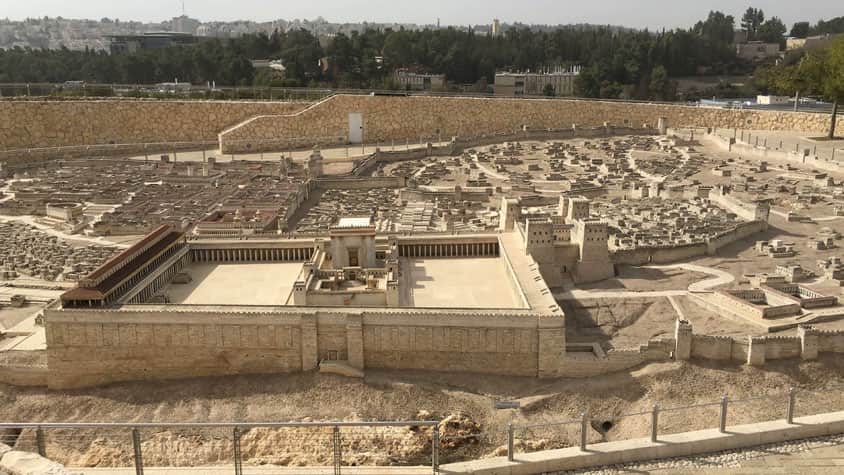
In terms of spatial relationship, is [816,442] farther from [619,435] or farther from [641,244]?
[641,244]

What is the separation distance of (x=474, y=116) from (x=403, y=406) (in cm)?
4832

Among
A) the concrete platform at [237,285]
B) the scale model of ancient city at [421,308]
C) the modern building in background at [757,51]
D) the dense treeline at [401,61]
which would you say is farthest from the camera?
the modern building in background at [757,51]

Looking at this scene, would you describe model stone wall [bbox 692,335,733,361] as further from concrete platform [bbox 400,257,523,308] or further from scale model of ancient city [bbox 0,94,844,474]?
concrete platform [bbox 400,257,523,308]

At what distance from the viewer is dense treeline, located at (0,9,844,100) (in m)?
80.5

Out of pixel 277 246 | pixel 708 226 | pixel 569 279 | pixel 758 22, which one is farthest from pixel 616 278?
pixel 758 22

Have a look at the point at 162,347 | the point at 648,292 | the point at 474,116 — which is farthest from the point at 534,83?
the point at 162,347

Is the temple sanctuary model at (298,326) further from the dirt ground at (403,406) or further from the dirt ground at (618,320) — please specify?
the dirt ground at (618,320)

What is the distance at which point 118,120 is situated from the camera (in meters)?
64.8

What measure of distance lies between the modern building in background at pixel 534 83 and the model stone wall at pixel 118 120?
2639 cm

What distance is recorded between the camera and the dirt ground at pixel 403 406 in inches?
822

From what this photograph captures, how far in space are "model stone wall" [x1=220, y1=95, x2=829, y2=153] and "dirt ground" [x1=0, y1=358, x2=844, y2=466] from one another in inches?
1711

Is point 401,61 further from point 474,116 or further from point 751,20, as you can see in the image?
point 751,20

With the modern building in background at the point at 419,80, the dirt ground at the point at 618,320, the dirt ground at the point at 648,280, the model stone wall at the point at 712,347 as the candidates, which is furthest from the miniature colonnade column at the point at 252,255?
the modern building in background at the point at 419,80

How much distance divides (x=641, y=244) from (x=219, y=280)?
55.9 feet
